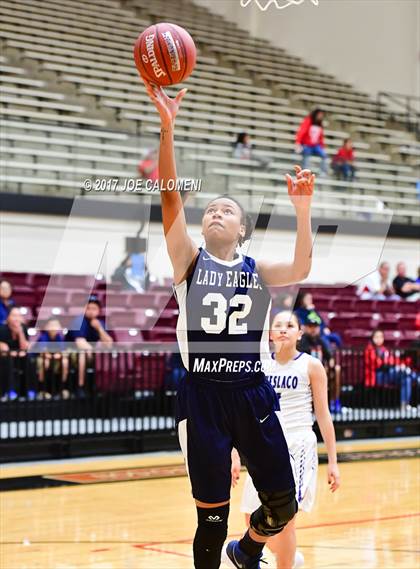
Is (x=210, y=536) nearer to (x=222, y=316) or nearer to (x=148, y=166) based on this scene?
(x=222, y=316)

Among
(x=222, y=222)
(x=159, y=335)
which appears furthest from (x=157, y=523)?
(x=159, y=335)

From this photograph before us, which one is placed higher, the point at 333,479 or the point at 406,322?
the point at 333,479

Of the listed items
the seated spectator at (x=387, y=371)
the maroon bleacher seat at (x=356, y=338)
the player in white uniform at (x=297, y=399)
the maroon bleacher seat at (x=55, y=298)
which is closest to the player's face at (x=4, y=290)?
the maroon bleacher seat at (x=55, y=298)

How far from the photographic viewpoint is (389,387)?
13727 millimetres

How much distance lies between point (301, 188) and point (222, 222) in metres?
0.39

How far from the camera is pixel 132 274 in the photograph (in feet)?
47.4

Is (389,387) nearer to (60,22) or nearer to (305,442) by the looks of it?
(305,442)

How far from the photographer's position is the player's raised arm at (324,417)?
19.5 feet

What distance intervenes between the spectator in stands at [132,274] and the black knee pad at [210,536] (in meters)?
9.40

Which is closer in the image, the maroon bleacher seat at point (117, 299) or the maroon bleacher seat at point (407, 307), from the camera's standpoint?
the maroon bleacher seat at point (117, 299)

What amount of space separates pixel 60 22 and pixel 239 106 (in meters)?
3.72

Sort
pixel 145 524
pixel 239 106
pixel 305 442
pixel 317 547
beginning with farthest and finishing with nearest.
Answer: pixel 239 106, pixel 145 524, pixel 317 547, pixel 305 442

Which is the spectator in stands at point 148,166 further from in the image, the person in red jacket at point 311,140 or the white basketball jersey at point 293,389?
the white basketball jersey at point 293,389

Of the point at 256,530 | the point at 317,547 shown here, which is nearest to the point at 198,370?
the point at 256,530
